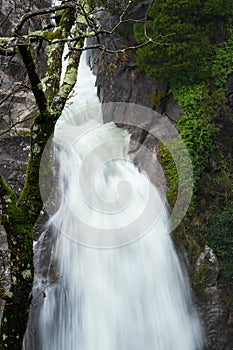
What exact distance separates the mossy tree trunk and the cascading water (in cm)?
419

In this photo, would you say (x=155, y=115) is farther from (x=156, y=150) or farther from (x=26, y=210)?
(x=26, y=210)

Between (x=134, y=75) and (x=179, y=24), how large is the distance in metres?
1.97

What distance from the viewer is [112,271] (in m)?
7.32

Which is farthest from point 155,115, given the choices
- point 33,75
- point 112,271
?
point 33,75

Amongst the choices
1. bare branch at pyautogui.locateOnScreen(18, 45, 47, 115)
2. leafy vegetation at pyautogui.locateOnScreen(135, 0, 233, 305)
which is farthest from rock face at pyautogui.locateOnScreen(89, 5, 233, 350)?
bare branch at pyautogui.locateOnScreen(18, 45, 47, 115)

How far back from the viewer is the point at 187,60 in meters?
9.15

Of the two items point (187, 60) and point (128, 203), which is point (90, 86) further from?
point (128, 203)

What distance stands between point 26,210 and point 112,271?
183 inches

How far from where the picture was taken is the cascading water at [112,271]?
6738 mm

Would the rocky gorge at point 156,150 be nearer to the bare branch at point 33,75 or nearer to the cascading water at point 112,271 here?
the cascading water at point 112,271

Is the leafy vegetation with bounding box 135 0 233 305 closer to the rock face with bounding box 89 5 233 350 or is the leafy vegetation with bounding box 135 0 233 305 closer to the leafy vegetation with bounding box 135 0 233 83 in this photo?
the leafy vegetation with bounding box 135 0 233 83

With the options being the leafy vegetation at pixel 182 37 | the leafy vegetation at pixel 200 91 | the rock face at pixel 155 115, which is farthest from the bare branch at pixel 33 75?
the leafy vegetation at pixel 182 37

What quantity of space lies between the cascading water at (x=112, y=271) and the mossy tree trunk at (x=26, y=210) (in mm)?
4187

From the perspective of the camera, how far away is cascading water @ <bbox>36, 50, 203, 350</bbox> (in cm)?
674
